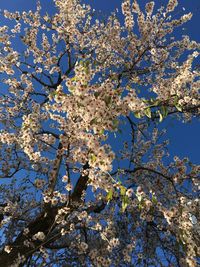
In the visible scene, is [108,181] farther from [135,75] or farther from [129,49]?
[129,49]

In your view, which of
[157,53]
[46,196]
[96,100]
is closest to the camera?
[96,100]

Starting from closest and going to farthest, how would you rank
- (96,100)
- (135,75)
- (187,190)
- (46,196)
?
(96,100), (46,196), (187,190), (135,75)

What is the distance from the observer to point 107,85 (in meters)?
5.51

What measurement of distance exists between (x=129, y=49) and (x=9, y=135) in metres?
5.23

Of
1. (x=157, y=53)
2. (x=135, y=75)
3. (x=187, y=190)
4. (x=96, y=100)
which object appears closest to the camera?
(x=96, y=100)

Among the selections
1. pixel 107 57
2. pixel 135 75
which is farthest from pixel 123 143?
pixel 107 57

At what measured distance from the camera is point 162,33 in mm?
11352

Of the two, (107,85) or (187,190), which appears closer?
(107,85)

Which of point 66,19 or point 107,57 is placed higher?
point 66,19

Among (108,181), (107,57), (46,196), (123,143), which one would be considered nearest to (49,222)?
(46,196)

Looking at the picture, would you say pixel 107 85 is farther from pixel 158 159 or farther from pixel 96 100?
pixel 158 159

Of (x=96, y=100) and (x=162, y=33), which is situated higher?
(x=162, y=33)

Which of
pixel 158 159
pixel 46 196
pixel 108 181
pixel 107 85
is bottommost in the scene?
pixel 108 181

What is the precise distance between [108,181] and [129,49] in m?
6.78
